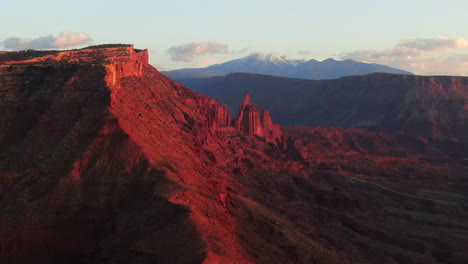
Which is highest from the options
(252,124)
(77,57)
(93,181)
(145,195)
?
(77,57)

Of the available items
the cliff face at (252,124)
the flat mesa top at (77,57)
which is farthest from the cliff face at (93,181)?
the cliff face at (252,124)

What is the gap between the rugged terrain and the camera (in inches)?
1516

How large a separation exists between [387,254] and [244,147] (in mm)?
36914

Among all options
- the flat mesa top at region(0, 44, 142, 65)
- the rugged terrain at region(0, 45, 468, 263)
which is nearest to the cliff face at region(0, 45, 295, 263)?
the rugged terrain at region(0, 45, 468, 263)

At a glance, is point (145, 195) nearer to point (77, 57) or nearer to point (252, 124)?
point (77, 57)

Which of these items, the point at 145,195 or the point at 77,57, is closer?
the point at 145,195

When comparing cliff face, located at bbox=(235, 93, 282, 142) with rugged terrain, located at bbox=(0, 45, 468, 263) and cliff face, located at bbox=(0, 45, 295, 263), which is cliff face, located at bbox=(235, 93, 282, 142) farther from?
cliff face, located at bbox=(0, 45, 295, 263)

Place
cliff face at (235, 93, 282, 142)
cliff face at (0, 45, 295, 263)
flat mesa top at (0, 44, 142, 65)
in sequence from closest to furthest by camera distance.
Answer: cliff face at (0, 45, 295, 263)
flat mesa top at (0, 44, 142, 65)
cliff face at (235, 93, 282, 142)

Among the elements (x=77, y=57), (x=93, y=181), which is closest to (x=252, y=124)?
(x=77, y=57)

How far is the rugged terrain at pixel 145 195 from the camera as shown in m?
38.5

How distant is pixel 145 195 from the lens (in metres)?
41.5

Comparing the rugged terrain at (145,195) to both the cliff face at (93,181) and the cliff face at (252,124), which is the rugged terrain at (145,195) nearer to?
the cliff face at (93,181)

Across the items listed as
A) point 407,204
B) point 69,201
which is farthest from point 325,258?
point 407,204

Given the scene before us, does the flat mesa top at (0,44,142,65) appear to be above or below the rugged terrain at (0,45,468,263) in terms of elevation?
above
